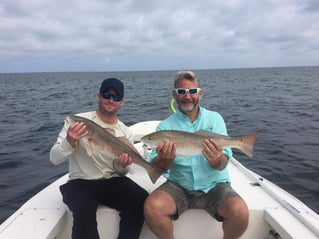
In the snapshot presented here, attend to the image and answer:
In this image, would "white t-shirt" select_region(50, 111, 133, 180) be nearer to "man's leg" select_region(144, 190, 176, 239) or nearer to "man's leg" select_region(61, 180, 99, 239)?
"man's leg" select_region(61, 180, 99, 239)

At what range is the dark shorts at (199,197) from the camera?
3.81m

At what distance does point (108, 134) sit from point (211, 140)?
1.31 m

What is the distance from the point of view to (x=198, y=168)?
4.08m

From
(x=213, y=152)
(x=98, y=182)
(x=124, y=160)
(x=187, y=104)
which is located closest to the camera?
(x=213, y=152)

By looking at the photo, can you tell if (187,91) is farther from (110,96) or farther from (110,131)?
(110,131)

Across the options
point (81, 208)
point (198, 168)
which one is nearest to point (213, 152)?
point (198, 168)

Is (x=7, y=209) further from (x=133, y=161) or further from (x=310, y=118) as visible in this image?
(x=310, y=118)

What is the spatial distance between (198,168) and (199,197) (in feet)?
1.21

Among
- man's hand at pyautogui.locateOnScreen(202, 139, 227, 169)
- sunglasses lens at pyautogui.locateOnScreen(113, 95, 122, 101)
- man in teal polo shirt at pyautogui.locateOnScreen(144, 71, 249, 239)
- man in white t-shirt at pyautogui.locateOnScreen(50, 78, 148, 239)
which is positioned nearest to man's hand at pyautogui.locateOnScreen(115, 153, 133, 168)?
man in white t-shirt at pyautogui.locateOnScreen(50, 78, 148, 239)

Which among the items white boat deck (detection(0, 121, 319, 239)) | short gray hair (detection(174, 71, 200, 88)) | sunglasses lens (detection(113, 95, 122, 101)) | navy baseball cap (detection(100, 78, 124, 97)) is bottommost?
white boat deck (detection(0, 121, 319, 239))

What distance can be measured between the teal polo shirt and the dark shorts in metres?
0.08

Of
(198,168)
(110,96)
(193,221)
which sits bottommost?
(193,221)

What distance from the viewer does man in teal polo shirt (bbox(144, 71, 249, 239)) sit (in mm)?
3584

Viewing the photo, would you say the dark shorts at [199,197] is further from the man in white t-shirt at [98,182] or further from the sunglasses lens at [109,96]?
the sunglasses lens at [109,96]
